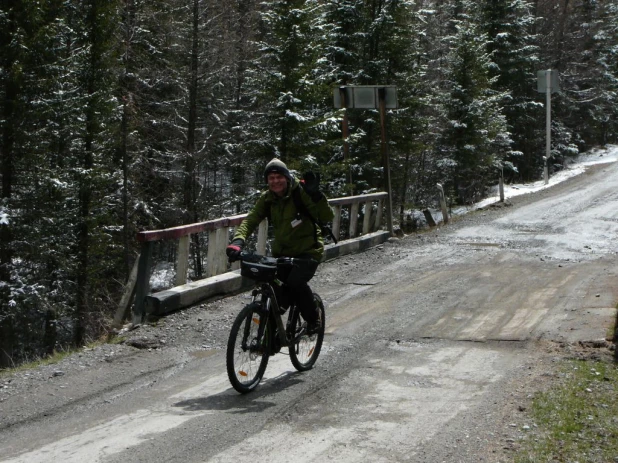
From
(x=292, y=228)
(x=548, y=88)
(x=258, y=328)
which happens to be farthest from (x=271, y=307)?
(x=548, y=88)

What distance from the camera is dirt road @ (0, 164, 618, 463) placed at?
5.23 m

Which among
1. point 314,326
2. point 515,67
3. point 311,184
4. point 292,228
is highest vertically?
point 515,67

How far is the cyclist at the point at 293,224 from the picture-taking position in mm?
6480

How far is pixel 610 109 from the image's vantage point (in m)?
47.8

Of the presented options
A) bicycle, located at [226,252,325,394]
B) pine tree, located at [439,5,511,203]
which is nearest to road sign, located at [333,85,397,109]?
bicycle, located at [226,252,325,394]

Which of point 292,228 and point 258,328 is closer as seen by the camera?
point 258,328

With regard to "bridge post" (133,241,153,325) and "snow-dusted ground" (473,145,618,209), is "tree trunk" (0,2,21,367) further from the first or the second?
"snow-dusted ground" (473,145,618,209)

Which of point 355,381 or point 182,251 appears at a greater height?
point 182,251

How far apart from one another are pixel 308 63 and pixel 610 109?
3215 cm

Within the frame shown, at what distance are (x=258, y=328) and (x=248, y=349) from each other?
19cm

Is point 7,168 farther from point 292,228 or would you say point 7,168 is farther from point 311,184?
point 311,184

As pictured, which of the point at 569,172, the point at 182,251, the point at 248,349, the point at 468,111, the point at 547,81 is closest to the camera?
the point at 248,349

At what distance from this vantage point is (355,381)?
6852mm

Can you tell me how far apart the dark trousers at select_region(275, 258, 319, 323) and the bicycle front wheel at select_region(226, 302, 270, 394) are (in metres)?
0.33
